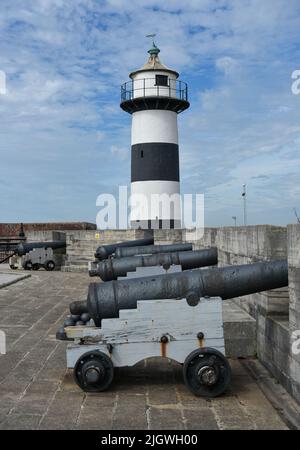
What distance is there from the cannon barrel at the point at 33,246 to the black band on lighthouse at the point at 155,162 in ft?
12.7

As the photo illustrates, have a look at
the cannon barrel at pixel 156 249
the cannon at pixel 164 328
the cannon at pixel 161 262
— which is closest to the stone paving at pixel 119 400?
the cannon at pixel 164 328

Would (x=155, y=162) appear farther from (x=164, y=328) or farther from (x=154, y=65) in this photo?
(x=164, y=328)

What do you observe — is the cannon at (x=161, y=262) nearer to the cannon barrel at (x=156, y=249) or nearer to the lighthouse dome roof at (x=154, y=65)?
the cannon barrel at (x=156, y=249)

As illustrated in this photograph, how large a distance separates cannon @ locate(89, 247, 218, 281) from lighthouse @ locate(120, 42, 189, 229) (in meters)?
13.1

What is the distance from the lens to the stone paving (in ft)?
12.7

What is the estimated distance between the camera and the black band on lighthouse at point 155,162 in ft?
66.1

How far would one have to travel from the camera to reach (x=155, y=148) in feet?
66.7

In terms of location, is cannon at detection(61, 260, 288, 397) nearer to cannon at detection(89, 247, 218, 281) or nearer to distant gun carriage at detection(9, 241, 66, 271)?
cannon at detection(89, 247, 218, 281)

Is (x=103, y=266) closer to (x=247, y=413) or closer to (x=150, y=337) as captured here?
(x=150, y=337)

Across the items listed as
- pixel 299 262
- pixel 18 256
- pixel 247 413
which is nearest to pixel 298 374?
pixel 247 413

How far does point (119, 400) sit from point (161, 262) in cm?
268

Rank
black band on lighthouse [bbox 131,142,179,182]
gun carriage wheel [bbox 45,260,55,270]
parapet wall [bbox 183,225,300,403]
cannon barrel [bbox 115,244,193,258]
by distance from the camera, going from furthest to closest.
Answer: black band on lighthouse [bbox 131,142,179,182]
gun carriage wheel [bbox 45,260,55,270]
cannon barrel [bbox 115,244,193,258]
parapet wall [bbox 183,225,300,403]

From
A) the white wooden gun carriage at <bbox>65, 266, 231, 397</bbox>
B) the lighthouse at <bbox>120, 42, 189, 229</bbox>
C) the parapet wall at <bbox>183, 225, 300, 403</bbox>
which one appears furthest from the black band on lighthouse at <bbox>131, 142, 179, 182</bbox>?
the white wooden gun carriage at <bbox>65, 266, 231, 397</bbox>

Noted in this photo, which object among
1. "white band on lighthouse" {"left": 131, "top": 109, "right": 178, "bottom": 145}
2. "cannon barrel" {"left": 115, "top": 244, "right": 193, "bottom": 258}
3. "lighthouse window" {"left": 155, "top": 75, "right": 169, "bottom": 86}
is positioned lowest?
"cannon barrel" {"left": 115, "top": 244, "right": 193, "bottom": 258}
